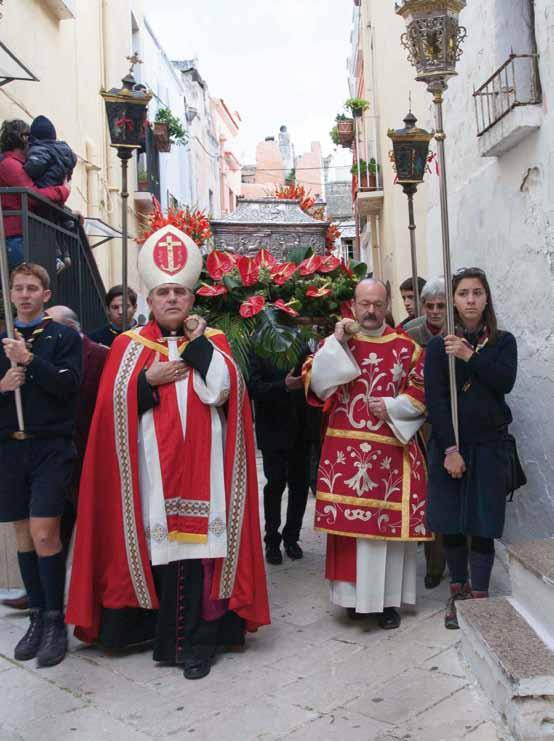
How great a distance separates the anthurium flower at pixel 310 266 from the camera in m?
4.94

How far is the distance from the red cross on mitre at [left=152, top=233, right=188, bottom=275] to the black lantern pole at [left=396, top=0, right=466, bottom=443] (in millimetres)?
1222

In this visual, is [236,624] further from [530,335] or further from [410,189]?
[410,189]

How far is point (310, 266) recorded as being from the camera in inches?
195

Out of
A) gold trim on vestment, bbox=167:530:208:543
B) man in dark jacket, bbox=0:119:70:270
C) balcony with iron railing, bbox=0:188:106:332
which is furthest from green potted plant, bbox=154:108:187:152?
gold trim on vestment, bbox=167:530:208:543

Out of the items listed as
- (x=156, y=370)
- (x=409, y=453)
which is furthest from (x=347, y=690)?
(x=156, y=370)

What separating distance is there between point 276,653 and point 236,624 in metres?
0.23

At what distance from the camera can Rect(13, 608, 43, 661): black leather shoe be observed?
161 inches

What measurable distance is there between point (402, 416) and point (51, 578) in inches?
Answer: 73.5

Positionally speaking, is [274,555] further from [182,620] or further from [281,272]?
[281,272]

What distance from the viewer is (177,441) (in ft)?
13.1

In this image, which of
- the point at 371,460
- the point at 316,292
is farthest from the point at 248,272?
the point at 371,460

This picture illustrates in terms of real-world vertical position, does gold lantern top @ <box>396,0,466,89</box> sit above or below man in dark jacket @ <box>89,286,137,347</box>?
above

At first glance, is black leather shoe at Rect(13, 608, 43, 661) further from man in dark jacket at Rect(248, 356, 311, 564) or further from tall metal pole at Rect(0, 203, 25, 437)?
man in dark jacket at Rect(248, 356, 311, 564)

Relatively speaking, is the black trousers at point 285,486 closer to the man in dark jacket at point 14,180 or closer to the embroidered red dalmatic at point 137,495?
the embroidered red dalmatic at point 137,495
